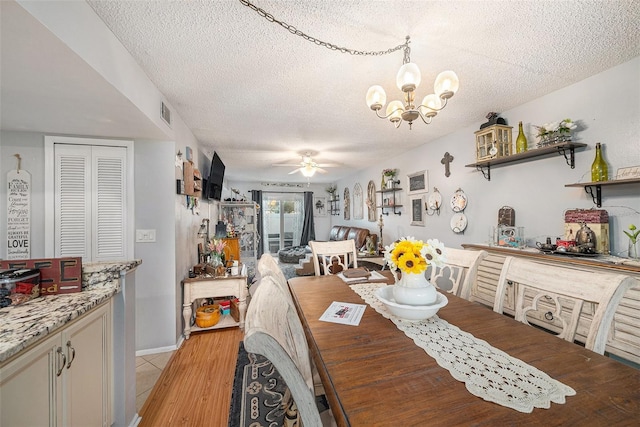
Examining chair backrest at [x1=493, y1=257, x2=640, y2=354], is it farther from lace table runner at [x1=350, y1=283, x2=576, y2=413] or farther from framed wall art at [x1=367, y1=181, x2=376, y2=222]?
framed wall art at [x1=367, y1=181, x2=376, y2=222]

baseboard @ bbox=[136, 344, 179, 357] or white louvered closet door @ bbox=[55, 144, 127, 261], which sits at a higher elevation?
white louvered closet door @ bbox=[55, 144, 127, 261]

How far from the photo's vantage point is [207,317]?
270cm

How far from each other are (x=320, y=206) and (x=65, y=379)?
23.4ft

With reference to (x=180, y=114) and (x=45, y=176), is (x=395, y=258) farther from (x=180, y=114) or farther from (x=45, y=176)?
(x=45, y=176)

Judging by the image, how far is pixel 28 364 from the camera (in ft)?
2.77

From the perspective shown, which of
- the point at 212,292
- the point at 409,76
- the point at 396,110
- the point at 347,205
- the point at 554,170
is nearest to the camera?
the point at 409,76

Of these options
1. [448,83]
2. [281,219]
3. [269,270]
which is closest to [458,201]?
[448,83]

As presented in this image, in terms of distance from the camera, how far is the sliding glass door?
24.8 feet

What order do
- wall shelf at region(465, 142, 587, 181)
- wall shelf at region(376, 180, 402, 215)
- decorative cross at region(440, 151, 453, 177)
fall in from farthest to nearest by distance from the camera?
wall shelf at region(376, 180, 402, 215)
decorative cross at region(440, 151, 453, 177)
wall shelf at region(465, 142, 587, 181)

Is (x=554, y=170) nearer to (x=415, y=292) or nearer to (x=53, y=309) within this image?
(x=415, y=292)

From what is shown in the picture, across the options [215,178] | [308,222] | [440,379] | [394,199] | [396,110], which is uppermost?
[396,110]

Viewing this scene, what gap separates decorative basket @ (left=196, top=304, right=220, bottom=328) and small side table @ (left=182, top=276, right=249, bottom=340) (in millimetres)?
38

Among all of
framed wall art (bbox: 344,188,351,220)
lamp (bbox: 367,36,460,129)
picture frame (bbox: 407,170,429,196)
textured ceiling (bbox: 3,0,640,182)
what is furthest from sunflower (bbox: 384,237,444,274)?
framed wall art (bbox: 344,188,351,220)

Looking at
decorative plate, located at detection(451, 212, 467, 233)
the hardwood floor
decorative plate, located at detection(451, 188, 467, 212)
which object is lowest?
the hardwood floor
